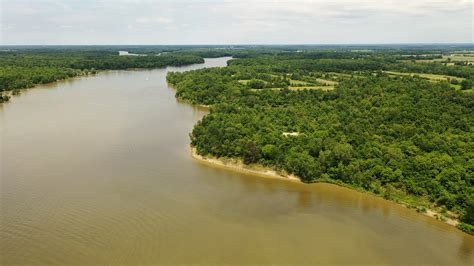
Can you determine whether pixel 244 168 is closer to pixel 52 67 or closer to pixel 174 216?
pixel 174 216

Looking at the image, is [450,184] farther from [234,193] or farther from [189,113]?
[189,113]

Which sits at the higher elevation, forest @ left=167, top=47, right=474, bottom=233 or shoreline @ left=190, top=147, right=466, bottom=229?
forest @ left=167, top=47, right=474, bottom=233

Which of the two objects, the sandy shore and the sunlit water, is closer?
the sunlit water

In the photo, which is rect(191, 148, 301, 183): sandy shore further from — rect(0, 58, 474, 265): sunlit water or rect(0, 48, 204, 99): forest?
rect(0, 48, 204, 99): forest

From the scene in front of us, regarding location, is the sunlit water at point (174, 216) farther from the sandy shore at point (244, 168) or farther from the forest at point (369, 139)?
the forest at point (369, 139)

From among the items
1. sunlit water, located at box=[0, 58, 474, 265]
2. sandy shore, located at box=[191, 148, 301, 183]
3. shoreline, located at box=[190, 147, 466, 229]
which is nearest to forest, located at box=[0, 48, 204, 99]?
sunlit water, located at box=[0, 58, 474, 265]

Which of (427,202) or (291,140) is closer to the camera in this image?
(427,202)

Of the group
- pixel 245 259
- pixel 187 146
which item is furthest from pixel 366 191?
pixel 187 146
